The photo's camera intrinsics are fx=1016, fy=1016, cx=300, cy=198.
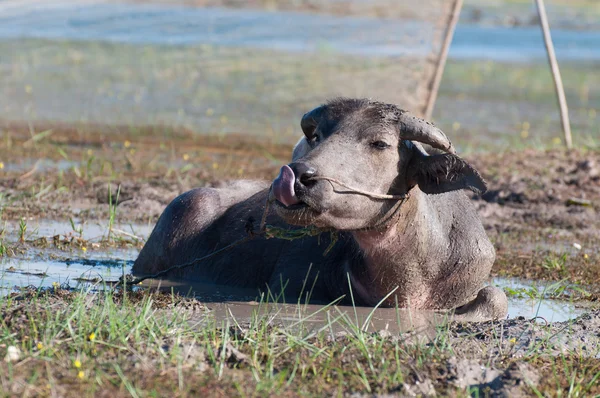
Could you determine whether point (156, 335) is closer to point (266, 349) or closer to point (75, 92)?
point (266, 349)

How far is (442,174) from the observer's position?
16.8ft

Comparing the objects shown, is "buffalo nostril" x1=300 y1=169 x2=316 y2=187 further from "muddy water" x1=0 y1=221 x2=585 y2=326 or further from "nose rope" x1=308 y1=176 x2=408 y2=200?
"muddy water" x1=0 y1=221 x2=585 y2=326

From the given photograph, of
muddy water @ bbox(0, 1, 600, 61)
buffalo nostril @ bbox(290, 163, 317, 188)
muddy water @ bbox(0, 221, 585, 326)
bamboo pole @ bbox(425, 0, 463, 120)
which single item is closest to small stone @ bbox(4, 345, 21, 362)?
muddy water @ bbox(0, 221, 585, 326)

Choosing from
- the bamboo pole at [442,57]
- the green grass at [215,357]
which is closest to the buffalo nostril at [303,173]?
the green grass at [215,357]

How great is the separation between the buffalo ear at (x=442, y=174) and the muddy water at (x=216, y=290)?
2.19ft

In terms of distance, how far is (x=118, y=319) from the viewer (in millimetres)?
4129

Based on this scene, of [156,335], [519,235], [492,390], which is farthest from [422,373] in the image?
[519,235]

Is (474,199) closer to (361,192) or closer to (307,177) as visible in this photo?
(361,192)

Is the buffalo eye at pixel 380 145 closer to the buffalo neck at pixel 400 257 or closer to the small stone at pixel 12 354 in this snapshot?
the buffalo neck at pixel 400 257

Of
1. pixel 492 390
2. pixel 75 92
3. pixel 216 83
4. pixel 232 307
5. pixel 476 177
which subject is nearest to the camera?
pixel 492 390

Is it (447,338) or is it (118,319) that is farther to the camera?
A: (447,338)

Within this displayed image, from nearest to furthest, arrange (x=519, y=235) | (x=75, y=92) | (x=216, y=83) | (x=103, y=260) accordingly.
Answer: (x=103, y=260) < (x=519, y=235) < (x=75, y=92) < (x=216, y=83)

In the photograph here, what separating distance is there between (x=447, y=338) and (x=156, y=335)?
4.39ft

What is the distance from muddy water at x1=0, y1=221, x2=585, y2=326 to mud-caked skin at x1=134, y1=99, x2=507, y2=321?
0.53ft
